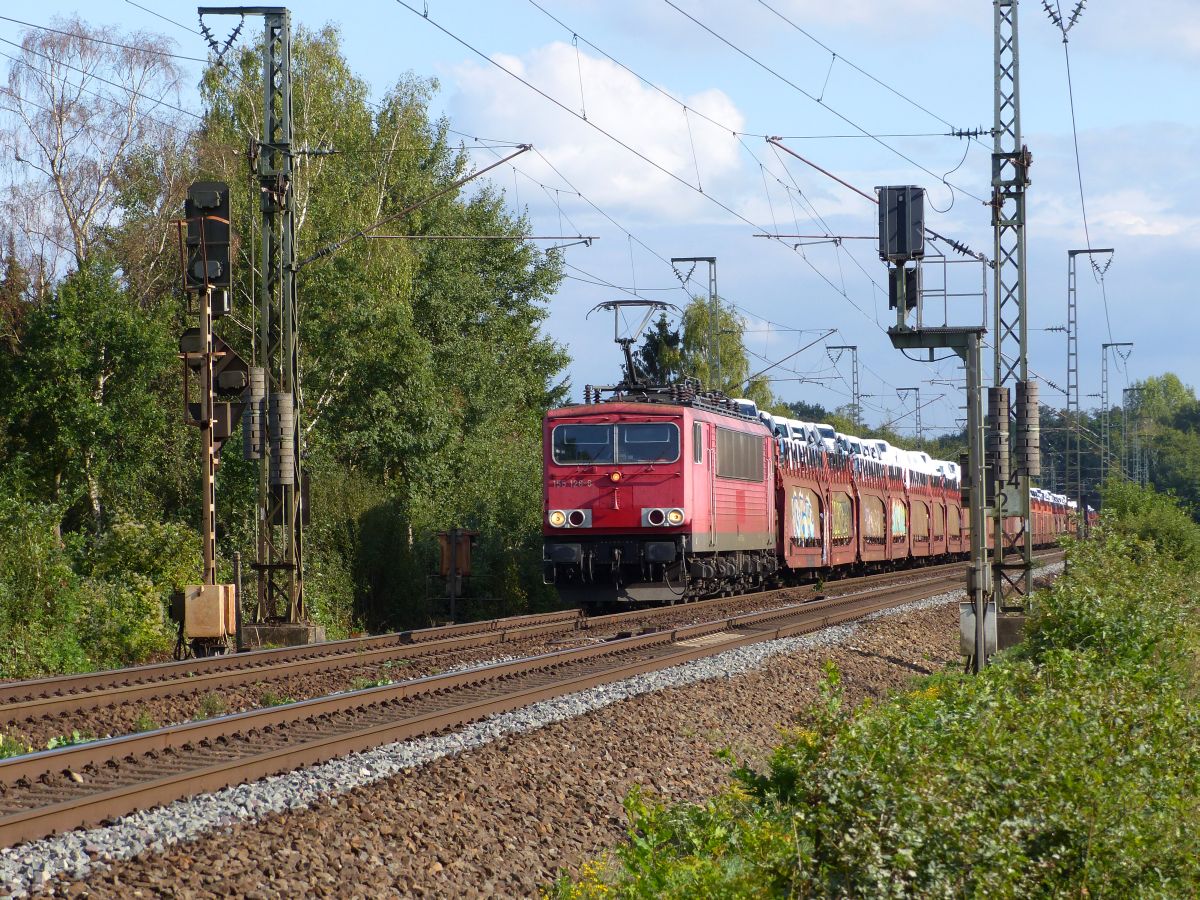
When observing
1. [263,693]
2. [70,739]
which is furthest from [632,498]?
[70,739]

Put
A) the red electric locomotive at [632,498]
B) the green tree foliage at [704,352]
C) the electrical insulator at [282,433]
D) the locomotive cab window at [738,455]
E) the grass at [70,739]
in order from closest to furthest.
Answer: the grass at [70,739]
the electrical insulator at [282,433]
the red electric locomotive at [632,498]
the locomotive cab window at [738,455]
the green tree foliage at [704,352]

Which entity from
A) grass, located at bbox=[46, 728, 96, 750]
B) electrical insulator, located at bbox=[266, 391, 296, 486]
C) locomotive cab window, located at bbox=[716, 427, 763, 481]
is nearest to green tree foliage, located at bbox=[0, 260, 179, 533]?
electrical insulator, located at bbox=[266, 391, 296, 486]

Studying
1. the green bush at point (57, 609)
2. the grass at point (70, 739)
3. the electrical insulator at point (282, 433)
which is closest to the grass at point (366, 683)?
the grass at point (70, 739)

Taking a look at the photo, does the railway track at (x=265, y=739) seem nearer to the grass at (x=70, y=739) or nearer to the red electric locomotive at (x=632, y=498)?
the grass at (x=70, y=739)

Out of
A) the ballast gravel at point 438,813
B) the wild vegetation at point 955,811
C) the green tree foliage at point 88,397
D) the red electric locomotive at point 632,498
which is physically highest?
the green tree foliage at point 88,397

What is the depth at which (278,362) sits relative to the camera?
18.8 m

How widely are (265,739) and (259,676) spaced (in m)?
→ 3.67

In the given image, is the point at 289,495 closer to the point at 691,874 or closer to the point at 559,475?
the point at 559,475

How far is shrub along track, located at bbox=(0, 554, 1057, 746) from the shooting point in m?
10.7

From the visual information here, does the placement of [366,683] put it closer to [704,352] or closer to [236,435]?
[236,435]

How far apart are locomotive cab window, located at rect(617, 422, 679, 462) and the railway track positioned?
6002 millimetres

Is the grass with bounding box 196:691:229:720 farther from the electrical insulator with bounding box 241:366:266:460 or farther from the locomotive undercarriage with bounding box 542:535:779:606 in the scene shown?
the locomotive undercarriage with bounding box 542:535:779:606

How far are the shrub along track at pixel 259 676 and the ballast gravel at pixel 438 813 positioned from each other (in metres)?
2.73

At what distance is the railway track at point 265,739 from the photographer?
23.6ft
